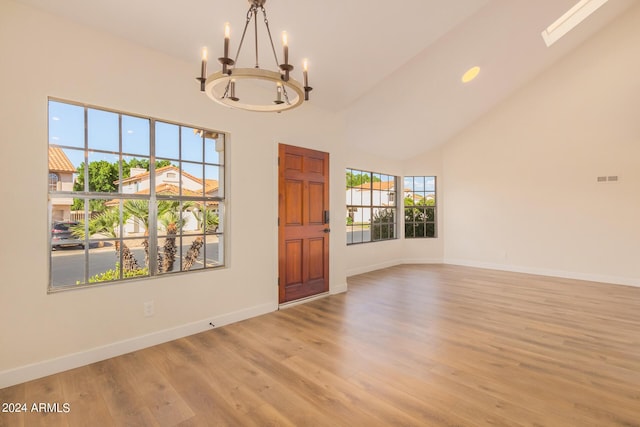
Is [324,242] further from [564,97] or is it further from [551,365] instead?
[564,97]

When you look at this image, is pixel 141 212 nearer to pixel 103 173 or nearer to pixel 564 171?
pixel 103 173

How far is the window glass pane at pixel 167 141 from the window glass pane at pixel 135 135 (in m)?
0.11

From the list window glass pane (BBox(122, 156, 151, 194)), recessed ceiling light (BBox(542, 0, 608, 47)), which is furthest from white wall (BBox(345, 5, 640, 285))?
window glass pane (BBox(122, 156, 151, 194))

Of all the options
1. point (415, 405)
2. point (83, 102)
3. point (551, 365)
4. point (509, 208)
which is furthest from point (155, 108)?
point (509, 208)

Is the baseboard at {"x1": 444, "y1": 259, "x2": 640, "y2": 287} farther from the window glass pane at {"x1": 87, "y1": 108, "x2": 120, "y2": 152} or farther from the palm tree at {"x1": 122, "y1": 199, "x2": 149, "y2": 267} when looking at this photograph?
the window glass pane at {"x1": 87, "y1": 108, "x2": 120, "y2": 152}

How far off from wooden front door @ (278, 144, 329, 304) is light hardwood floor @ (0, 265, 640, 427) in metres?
0.51

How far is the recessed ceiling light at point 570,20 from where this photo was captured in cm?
482

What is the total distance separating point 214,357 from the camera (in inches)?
106

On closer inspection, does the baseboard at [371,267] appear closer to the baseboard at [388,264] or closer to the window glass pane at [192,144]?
Result: the baseboard at [388,264]

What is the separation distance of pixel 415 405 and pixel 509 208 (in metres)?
5.74

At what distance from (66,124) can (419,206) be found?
6.85 m

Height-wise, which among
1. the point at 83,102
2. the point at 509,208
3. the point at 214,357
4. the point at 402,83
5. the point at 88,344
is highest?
the point at 402,83

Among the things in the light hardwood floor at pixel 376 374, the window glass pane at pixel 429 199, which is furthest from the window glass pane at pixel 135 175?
the window glass pane at pixel 429 199

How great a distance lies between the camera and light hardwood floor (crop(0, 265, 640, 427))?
192 cm
